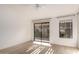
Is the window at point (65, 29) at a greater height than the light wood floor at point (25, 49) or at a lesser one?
greater

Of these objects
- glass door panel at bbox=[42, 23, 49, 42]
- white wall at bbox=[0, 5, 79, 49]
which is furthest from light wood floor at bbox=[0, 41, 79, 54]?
glass door panel at bbox=[42, 23, 49, 42]

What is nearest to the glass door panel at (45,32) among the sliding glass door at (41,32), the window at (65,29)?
the sliding glass door at (41,32)

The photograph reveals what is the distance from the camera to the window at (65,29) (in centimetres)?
196

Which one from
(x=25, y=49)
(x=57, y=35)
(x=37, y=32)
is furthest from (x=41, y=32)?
(x=25, y=49)

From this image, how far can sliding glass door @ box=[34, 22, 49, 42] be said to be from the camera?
2031 millimetres

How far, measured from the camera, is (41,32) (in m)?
2.06

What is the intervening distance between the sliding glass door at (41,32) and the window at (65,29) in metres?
0.26

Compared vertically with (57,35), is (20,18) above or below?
above

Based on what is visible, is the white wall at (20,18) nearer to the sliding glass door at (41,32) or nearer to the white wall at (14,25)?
the white wall at (14,25)

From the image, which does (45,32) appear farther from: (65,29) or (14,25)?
(14,25)

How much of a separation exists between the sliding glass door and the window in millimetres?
261

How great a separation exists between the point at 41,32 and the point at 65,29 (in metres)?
0.46
